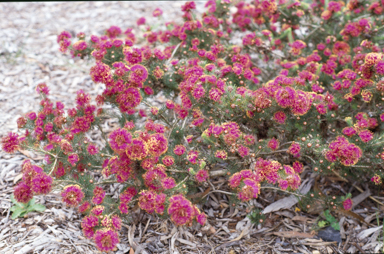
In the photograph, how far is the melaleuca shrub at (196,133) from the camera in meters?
1.99

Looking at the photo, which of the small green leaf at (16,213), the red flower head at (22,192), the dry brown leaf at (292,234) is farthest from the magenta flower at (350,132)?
the small green leaf at (16,213)

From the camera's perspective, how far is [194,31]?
3242mm

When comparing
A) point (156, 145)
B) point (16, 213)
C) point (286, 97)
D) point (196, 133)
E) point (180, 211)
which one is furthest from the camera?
point (196, 133)

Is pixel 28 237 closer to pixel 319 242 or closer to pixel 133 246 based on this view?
pixel 133 246

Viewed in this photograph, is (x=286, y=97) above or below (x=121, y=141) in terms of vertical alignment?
above

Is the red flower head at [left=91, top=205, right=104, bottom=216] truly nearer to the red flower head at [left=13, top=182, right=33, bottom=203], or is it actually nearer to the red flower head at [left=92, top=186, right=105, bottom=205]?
the red flower head at [left=92, top=186, right=105, bottom=205]

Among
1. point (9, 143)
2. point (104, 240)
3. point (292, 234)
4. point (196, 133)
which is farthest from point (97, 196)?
point (292, 234)

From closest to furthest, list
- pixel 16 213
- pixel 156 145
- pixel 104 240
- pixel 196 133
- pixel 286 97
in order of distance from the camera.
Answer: pixel 104 240 < pixel 156 145 < pixel 286 97 < pixel 16 213 < pixel 196 133

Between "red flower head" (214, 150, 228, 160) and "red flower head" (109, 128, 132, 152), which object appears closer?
"red flower head" (109, 128, 132, 152)

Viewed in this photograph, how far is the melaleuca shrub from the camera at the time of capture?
6.54 ft

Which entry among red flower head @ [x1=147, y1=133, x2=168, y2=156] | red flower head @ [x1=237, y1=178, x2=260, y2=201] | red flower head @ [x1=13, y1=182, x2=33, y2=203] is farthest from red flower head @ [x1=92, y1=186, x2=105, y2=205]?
red flower head @ [x1=237, y1=178, x2=260, y2=201]

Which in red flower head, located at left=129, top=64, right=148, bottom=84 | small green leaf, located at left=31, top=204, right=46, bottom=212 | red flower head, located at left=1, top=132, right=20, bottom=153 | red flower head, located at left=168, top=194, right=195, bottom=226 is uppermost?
red flower head, located at left=129, top=64, right=148, bottom=84

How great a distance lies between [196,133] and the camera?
3.05 meters

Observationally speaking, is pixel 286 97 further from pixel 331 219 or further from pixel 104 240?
pixel 104 240
